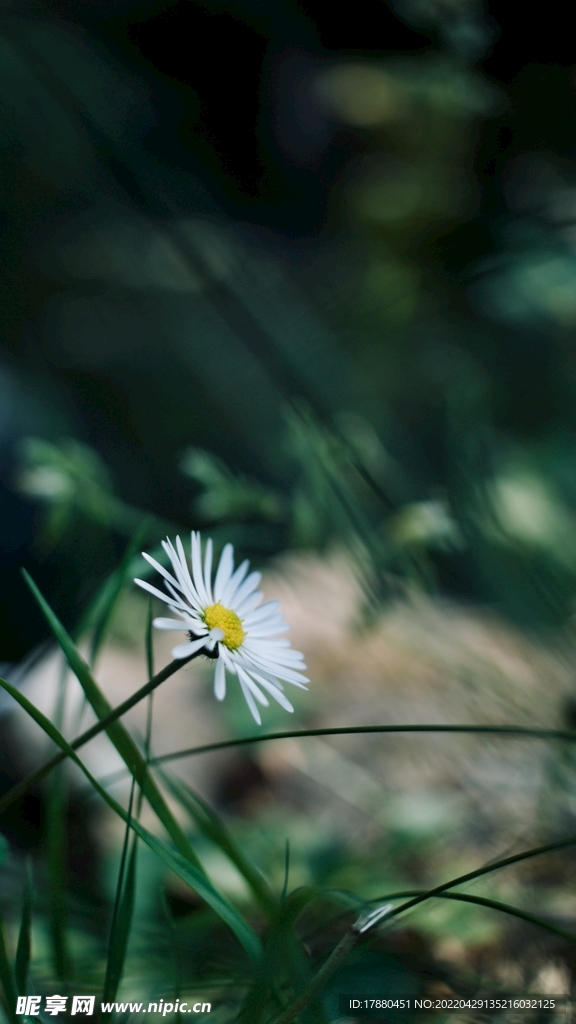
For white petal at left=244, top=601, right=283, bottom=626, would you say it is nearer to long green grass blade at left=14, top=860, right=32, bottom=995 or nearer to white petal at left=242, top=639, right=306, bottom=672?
white petal at left=242, top=639, right=306, bottom=672

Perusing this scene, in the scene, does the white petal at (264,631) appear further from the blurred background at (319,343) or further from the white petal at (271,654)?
the blurred background at (319,343)

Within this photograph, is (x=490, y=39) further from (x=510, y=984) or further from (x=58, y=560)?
(x=510, y=984)

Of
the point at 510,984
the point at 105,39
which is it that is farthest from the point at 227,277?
the point at 510,984

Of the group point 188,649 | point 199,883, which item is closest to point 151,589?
point 188,649

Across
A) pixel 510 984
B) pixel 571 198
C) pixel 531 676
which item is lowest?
pixel 510 984

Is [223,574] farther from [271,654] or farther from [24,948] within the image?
[24,948]

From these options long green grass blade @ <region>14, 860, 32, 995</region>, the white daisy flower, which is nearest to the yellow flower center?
the white daisy flower

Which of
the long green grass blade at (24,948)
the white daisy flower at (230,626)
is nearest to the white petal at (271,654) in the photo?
the white daisy flower at (230,626)
